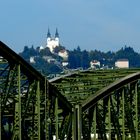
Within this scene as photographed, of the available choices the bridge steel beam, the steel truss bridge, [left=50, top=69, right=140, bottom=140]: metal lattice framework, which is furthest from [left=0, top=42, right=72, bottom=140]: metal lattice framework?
the bridge steel beam

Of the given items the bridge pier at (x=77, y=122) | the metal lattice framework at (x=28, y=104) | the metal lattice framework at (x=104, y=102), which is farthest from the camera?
the metal lattice framework at (x=104, y=102)

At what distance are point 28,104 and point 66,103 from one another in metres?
3.12

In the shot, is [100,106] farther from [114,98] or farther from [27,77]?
[27,77]

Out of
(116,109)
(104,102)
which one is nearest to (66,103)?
(104,102)

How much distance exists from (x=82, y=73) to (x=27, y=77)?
1273 cm

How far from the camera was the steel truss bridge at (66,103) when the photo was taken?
31172mm

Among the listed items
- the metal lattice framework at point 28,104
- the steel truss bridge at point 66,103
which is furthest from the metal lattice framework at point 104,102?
the metal lattice framework at point 28,104

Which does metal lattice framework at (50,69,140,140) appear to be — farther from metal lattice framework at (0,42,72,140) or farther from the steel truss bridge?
metal lattice framework at (0,42,72,140)

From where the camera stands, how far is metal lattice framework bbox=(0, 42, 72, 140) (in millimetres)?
30438

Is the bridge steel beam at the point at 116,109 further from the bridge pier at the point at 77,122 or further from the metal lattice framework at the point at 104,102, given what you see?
the bridge pier at the point at 77,122

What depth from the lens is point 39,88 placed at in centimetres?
3212

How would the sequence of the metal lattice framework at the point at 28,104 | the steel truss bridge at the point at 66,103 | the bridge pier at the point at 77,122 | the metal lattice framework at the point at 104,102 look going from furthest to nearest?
1. the metal lattice framework at the point at 104,102
2. the bridge pier at the point at 77,122
3. the steel truss bridge at the point at 66,103
4. the metal lattice framework at the point at 28,104

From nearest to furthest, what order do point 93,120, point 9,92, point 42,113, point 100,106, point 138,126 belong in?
point 9,92
point 42,113
point 93,120
point 100,106
point 138,126

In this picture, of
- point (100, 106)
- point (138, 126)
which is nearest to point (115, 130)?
point (100, 106)
